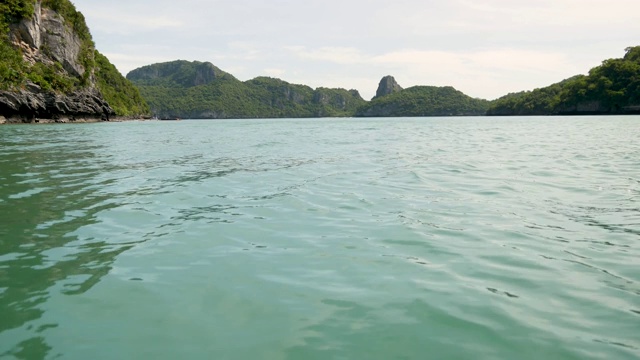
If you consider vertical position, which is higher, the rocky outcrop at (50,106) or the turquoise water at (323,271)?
the rocky outcrop at (50,106)

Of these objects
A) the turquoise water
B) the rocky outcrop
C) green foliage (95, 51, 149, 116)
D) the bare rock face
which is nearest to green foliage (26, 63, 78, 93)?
the rocky outcrop

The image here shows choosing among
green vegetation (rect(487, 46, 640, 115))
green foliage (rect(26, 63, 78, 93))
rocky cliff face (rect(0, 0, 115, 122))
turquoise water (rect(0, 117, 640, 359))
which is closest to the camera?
turquoise water (rect(0, 117, 640, 359))

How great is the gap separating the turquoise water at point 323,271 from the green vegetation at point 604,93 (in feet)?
397

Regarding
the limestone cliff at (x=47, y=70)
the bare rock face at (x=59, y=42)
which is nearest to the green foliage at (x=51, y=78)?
the limestone cliff at (x=47, y=70)

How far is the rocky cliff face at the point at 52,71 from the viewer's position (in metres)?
58.0

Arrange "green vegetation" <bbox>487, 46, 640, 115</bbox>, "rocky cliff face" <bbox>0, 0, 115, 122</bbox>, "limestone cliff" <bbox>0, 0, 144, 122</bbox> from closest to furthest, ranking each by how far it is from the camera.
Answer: "rocky cliff face" <bbox>0, 0, 115, 122</bbox> < "limestone cliff" <bbox>0, 0, 144, 122</bbox> < "green vegetation" <bbox>487, 46, 640, 115</bbox>

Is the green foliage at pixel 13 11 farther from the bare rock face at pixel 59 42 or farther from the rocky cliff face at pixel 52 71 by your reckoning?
the bare rock face at pixel 59 42

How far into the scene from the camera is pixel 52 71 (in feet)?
232

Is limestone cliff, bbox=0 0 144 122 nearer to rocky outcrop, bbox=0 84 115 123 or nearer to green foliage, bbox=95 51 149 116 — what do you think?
rocky outcrop, bbox=0 84 115 123

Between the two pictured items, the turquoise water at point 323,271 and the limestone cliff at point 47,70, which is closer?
the turquoise water at point 323,271

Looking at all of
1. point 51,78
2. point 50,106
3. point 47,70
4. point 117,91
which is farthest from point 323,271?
point 117,91

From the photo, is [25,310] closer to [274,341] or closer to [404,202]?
[274,341]

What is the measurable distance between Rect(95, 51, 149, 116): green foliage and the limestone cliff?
62.2ft

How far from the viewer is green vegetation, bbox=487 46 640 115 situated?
359 feet
